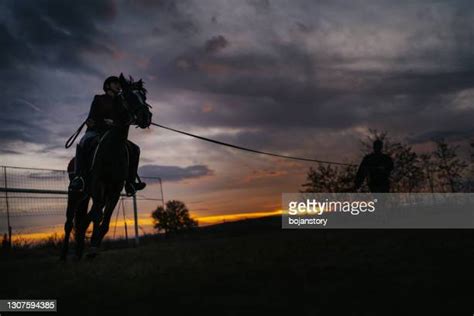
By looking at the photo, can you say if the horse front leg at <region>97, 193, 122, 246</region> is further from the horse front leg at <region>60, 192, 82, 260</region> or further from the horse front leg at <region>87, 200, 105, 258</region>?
the horse front leg at <region>60, 192, 82, 260</region>

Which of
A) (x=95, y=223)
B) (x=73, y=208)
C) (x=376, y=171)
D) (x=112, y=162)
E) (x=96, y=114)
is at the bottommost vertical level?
(x=95, y=223)

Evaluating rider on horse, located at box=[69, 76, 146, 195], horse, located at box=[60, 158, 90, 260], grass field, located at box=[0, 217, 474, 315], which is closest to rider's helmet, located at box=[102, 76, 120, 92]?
rider on horse, located at box=[69, 76, 146, 195]

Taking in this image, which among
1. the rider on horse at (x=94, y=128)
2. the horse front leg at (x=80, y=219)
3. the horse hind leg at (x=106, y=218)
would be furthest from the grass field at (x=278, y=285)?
the rider on horse at (x=94, y=128)

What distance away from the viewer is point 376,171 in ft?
41.6

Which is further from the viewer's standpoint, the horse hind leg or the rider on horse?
the rider on horse

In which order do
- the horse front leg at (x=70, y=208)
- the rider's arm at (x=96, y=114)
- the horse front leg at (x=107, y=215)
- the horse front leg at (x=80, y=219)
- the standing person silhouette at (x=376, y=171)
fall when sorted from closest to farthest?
the horse front leg at (x=107, y=215)
the rider's arm at (x=96, y=114)
the horse front leg at (x=80, y=219)
the horse front leg at (x=70, y=208)
the standing person silhouette at (x=376, y=171)

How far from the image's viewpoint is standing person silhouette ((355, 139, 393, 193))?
12695mm

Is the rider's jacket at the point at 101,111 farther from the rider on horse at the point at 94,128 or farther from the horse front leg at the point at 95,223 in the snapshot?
the horse front leg at the point at 95,223

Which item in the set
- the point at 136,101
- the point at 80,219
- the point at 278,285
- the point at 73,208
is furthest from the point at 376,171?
the point at 278,285

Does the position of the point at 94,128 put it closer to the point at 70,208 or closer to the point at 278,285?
the point at 70,208

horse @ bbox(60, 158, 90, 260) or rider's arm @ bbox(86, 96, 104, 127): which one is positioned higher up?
rider's arm @ bbox(86, 96, 104, 127)

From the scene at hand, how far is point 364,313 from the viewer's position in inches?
150

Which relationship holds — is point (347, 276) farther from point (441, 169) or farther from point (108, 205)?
point (441, 169)

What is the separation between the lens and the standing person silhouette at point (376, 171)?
1270 cm
